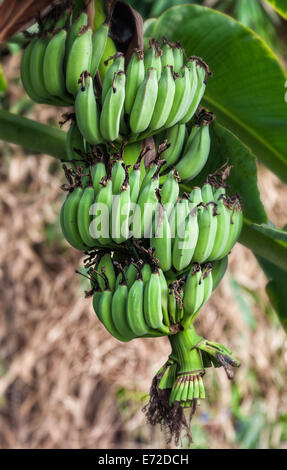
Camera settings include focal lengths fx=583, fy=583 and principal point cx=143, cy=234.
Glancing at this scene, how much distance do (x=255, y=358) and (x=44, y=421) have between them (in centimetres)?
89

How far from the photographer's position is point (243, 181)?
2.63 ft

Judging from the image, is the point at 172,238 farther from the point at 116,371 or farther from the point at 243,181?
the point at 116,371

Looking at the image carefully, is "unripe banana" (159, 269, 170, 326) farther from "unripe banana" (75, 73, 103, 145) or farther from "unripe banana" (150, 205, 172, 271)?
"unripe banana" (75, 73, 103, 145)

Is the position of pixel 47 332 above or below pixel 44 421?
above

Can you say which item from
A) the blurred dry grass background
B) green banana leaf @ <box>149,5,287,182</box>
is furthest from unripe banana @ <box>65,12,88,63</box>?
the blurred dry grass background

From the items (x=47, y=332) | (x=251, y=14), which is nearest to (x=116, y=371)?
(x=47, y=332)

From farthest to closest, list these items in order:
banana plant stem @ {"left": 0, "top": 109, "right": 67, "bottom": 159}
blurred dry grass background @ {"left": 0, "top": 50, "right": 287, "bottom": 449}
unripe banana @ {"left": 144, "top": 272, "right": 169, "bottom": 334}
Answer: blurred dry grass background @ {"left": 0, "top": 50, "right": 287, "bottom": 449}
banana plant stem @ {"left": 0, "top": 109, "right": 67, "bottom": 159}
unripe banana @ {"left": 144, "top": 272, "right": 169, "bottom": 334}

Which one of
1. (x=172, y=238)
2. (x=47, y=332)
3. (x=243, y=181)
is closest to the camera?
(x=172, y=238)

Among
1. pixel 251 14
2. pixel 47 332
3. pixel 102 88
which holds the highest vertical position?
pixel 251 14

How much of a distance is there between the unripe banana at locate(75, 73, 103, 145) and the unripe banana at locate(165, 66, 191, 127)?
3.4 inches

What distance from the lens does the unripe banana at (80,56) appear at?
2.07 ft

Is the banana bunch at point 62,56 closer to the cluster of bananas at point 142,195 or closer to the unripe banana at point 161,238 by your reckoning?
the cluster of bananas at point 142,195

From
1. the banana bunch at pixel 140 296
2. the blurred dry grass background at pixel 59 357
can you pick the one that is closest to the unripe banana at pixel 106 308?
the banana bunch at pixel 140 296

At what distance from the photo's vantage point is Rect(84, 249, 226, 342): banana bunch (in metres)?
0.59
